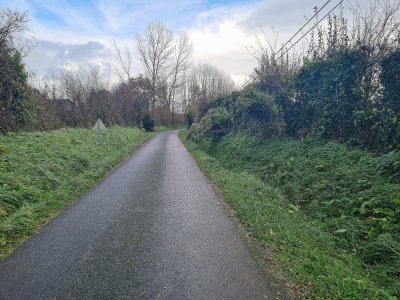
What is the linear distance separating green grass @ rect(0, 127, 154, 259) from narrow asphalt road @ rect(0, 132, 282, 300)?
431 mm

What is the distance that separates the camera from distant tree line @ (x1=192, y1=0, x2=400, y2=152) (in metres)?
7.47

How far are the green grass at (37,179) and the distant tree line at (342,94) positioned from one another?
743 cm

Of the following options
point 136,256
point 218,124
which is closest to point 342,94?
point 136,256

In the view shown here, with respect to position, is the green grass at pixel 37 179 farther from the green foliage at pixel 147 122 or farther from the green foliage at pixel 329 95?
the green foliage at pixel 147 122

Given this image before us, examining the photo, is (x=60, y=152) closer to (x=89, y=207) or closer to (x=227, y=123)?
(x=89, y=207)

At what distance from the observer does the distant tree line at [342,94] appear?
7.47 metres

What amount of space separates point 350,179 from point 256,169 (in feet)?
14.9

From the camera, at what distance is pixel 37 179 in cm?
834

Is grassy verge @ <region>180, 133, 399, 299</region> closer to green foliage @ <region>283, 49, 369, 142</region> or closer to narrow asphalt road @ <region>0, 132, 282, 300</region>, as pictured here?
narrow asphalt road @ <region>0, 132, 282, 300</region>

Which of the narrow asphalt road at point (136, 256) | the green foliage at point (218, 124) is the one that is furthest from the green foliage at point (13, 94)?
the green foliage at point (218, 124)

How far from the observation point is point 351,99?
28.9 feet

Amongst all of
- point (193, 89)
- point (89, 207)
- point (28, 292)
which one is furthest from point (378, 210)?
point (193, 89)

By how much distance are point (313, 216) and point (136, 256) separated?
3690 millimetres

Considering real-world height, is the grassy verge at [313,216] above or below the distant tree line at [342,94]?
below
